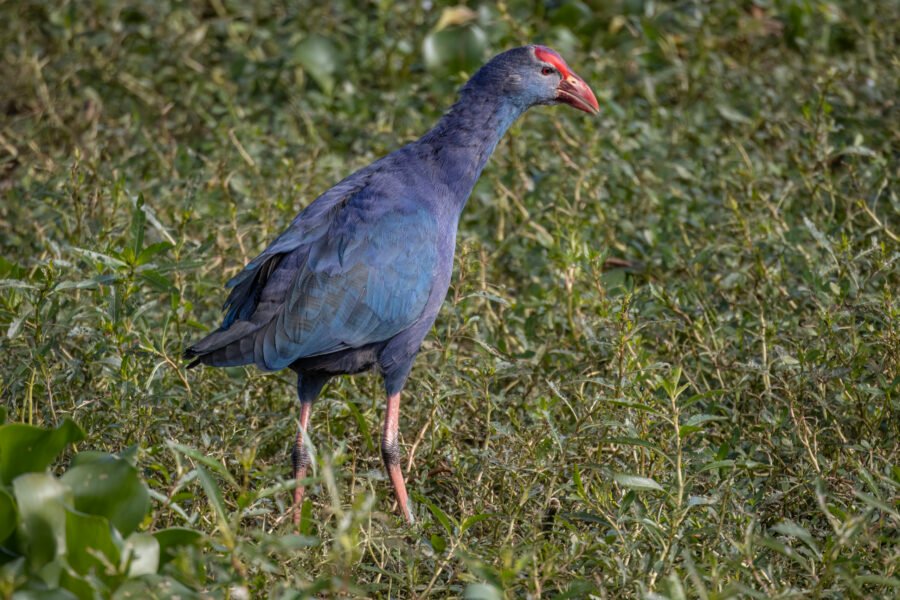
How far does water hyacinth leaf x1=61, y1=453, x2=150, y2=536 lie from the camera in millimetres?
2480

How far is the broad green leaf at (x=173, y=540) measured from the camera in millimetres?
2488

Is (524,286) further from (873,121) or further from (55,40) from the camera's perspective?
(55,40)

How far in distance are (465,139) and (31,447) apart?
65.1 inches

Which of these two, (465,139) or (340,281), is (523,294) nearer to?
(465,139)

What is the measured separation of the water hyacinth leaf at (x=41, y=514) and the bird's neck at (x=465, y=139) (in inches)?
64.6

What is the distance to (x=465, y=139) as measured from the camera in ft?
12.1

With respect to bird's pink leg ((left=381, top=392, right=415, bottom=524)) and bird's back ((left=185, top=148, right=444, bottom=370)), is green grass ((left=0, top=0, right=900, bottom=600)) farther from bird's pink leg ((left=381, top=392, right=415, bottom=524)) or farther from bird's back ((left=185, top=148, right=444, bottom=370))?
bird's back ((left=185, top=148, right=444, bottom=370))

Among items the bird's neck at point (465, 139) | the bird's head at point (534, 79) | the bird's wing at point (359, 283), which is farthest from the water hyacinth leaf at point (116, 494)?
the bird's head at point (534, 79)

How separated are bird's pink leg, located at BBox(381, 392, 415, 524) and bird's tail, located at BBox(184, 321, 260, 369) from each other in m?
0.50

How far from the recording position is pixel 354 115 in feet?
18.7

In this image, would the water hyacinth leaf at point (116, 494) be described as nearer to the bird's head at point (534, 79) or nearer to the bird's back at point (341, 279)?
the bird's back at point (341, 279)

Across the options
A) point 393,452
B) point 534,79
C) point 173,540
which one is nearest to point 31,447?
point 173,540

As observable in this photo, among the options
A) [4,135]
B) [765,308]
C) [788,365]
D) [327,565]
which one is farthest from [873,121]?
[4,135]

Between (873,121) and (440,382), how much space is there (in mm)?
2610
